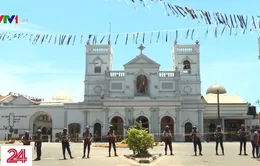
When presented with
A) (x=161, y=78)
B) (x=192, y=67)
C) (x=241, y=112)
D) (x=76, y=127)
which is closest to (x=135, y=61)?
(x=161, y=78)

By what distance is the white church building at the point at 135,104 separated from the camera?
55.4 metres

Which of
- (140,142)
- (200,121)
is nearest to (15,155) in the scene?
(140,142)

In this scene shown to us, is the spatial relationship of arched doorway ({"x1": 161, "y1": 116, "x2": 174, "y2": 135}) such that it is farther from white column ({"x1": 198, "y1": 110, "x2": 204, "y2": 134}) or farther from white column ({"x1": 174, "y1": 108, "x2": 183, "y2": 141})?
white column ({"x1": 198, "y1": 110, "x2": 204, "y2": 134})

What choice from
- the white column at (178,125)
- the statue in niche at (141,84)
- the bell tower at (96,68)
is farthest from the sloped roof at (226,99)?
the bell tower at (96,68)

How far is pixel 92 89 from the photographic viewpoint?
192 feet

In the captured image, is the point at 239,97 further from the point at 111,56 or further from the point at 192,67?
the point at 111,56

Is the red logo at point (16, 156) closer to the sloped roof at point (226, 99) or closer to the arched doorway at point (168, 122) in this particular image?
the arched doorway at point (168, 122)

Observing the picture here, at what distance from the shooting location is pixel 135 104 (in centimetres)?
5556

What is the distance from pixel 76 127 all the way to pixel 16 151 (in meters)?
47.3

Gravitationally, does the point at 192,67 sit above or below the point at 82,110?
above

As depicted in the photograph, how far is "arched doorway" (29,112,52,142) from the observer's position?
191 feet

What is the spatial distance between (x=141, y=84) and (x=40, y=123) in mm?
19353

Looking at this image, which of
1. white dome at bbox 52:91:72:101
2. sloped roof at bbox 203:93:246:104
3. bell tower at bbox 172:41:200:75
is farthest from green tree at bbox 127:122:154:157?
white dome at bbox 52:91:72:101

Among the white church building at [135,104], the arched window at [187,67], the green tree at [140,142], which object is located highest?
the arched window at [187,67]
